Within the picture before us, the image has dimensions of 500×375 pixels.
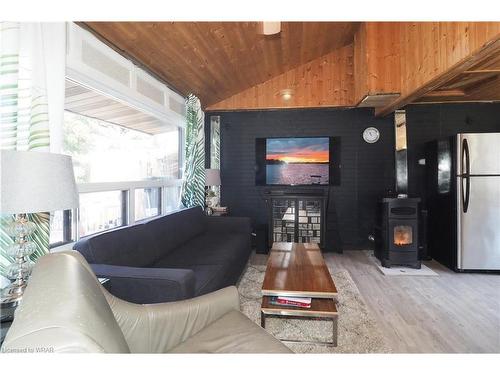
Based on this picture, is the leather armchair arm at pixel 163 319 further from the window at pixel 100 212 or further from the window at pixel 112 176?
the window at pixel 100 212

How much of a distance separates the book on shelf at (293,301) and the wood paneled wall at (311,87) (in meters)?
3.55

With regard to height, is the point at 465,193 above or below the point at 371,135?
below

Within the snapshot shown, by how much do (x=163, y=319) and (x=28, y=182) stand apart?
0.88 metres

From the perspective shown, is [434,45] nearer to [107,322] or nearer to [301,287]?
[301,287]

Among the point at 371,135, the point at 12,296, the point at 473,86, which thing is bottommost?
the point at 12,296

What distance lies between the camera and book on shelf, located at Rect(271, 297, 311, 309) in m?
1.92

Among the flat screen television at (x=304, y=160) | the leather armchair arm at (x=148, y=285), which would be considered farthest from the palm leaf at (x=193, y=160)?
the leather armchair arm at (x=148, y=285)

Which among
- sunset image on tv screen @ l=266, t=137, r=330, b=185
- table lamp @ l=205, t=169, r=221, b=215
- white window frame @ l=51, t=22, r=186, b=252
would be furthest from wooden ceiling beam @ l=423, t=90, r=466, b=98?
white window frame @ l=51, t=22, r=186, b=252

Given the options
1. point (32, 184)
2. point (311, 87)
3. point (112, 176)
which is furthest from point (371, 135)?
point (32, 184)

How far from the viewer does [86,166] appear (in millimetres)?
2436

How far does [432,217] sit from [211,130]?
3902 millimetres

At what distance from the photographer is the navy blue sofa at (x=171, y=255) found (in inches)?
68.2

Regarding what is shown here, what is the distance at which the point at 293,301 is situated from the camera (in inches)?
76.9
